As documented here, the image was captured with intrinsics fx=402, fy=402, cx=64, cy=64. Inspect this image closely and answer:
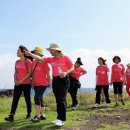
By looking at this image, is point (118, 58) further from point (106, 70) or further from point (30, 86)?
point (30, 86)

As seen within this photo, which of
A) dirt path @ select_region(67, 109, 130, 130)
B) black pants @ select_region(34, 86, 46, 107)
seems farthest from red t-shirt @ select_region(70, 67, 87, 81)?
black pants @ select_region(34, 86, 46, 107)

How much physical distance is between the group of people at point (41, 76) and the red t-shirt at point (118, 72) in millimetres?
4549

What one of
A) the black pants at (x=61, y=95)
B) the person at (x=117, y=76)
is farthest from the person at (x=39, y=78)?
the person at (x=117, y=76)

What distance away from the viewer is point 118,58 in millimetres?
15273

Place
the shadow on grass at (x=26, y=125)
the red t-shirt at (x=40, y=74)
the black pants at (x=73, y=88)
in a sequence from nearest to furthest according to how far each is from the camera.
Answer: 1. the shadow on grass at (x=26, y=125)
2. the red t-shirt at (x=40, y=74)
3. the black pants at (x=73, y=88)

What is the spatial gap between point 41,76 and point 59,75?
96 cm

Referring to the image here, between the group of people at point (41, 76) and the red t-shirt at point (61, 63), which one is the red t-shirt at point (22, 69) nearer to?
the group of people at point (41, 76)

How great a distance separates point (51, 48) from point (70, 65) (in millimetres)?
683

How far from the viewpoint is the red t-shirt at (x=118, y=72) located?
50.4ft

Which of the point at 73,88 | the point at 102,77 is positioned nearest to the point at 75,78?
the point at 73,88

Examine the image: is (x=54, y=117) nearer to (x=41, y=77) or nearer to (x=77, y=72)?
(x=41, y=77)

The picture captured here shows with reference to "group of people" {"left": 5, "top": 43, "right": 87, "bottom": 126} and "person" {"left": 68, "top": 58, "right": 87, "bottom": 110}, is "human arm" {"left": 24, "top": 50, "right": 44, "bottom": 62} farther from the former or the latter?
"person" {"left": 68, "top": 58, "right": 87, "bottom": 110}

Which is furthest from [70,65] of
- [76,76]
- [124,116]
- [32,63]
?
[76,76]

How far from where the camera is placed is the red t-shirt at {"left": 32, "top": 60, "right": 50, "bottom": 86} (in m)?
11.2
